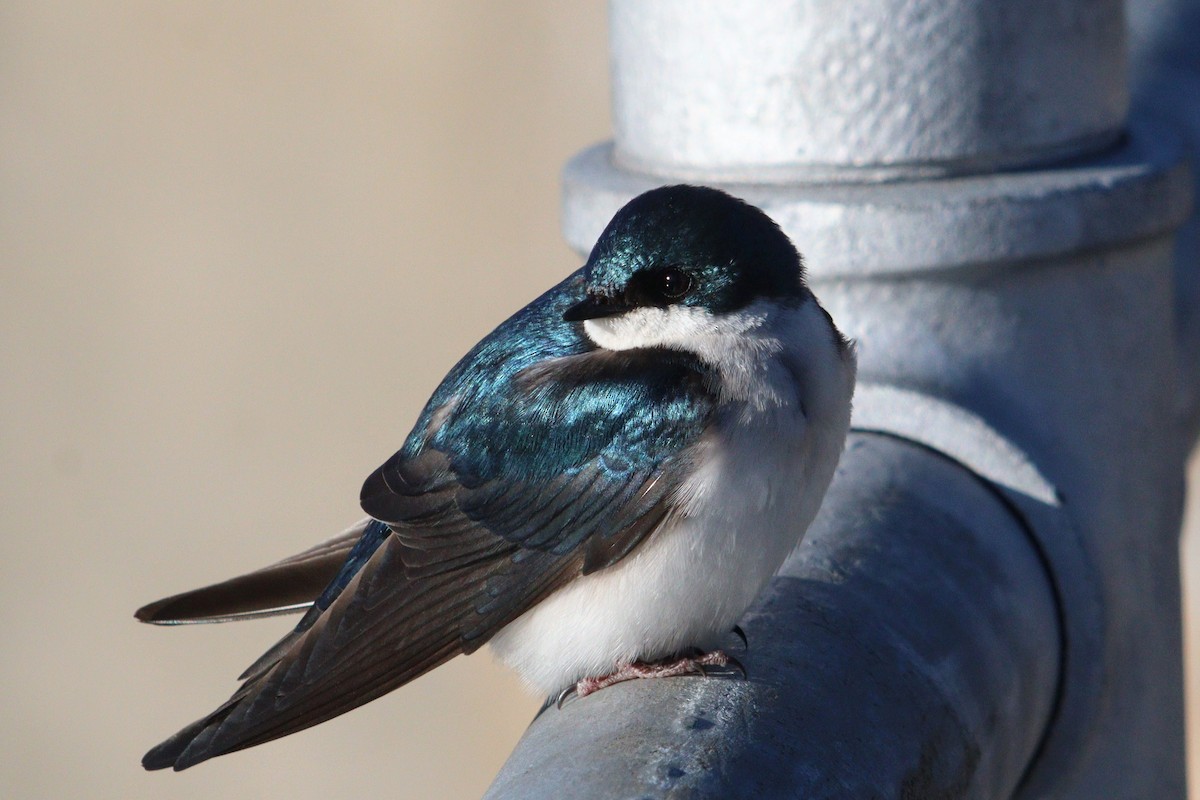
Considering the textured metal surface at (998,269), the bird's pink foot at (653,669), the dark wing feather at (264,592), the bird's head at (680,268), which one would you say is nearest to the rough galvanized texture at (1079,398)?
the textured metal surface at (998,269)

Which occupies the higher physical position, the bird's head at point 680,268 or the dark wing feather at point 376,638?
the bird's head at point 680,268

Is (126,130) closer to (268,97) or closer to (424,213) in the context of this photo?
(268,97)

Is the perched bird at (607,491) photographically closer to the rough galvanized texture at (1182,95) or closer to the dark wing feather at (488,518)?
the dark wing feather at (488,518)

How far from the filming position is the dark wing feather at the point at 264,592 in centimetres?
155

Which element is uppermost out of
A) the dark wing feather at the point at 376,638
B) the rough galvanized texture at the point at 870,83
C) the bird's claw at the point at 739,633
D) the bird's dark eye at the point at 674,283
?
the rough galvanized texture at the point at 870,83

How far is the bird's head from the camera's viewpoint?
4.90 feet

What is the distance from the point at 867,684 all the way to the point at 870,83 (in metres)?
0.66

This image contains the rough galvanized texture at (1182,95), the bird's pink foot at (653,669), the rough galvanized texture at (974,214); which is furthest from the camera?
the rough galvanized texture at (1182,95)

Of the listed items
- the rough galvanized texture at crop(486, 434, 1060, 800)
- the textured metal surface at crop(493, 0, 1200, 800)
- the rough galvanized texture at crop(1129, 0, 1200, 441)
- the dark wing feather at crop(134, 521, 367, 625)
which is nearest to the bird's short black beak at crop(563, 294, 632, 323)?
the textured metal surface at crop(493, 0, 1200, 800)

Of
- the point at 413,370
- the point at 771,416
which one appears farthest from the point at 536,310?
the point at 413,370

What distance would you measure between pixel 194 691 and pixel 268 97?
7.22 feet

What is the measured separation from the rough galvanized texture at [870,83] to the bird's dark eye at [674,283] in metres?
0.13

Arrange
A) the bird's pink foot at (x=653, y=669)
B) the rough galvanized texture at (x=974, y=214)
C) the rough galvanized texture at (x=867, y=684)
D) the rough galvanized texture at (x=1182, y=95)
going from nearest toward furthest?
the rough galvanized texture at (x=867, y=684), the bird's pink foot at (x=653, y=669), the rough galvanized texture at (x=974, y=214), the rough galvanized texture at (x=1182, y=95)

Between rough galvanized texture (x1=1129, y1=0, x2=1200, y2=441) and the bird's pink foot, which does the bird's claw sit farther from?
rough galvanized texture (x1=1129, y1=0, x2=1200, y2=441)
